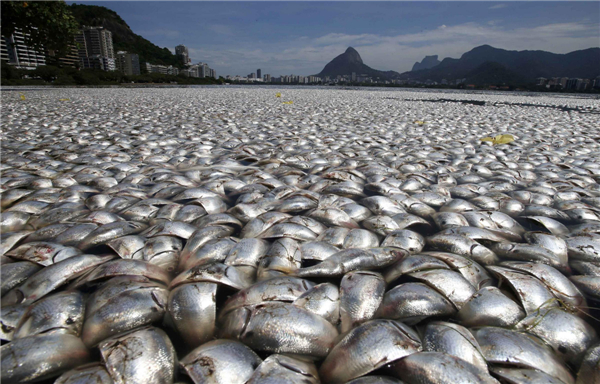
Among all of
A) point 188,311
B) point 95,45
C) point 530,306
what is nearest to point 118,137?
point 188,311

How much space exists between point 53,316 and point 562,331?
1.95m

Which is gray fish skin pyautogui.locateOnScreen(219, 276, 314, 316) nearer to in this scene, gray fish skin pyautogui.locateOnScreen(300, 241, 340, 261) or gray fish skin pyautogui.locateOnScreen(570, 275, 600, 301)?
gray fish skin pyautogui.locateOnScreen(300, 241, 340, 261)

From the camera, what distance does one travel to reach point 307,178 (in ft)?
9.86

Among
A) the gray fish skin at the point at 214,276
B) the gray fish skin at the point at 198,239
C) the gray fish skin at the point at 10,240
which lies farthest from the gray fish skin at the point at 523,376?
the gray fish skin at the point at 10,240

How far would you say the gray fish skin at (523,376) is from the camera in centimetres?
97

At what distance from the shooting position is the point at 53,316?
120cm

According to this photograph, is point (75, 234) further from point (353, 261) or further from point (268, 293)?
point (353, 261)

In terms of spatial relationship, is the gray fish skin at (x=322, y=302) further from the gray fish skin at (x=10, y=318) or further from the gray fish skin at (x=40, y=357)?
the gray fish skin at (x=10, y=318)

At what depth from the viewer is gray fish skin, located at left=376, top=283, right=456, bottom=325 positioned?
1.27 m

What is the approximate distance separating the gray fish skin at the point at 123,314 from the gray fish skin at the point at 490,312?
124cm

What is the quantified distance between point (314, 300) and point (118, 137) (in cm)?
481

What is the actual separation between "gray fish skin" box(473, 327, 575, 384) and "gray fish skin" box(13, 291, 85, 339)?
1.50 m

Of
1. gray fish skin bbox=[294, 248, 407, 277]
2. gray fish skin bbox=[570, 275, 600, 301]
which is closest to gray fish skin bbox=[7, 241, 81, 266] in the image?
gray fish skin bbox=[294, 248, 407, 277]

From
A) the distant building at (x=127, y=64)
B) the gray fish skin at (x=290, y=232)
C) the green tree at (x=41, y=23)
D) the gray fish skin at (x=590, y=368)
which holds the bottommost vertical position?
the gray fish skin at (x=590, y=368)
